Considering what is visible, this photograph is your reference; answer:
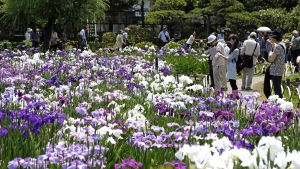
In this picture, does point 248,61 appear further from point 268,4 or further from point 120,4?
point 120,4

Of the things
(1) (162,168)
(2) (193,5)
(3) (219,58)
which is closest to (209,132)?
(1) (162,168)

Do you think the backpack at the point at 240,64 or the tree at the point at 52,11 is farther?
the tree at the point at 52,11

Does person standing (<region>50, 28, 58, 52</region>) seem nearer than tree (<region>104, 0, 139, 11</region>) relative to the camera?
Yes

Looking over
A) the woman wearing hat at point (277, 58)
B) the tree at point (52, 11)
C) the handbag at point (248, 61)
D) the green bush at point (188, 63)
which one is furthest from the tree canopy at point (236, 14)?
the woman wearing hat at point (277, 58)

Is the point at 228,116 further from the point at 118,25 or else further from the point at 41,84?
the point at 118,25

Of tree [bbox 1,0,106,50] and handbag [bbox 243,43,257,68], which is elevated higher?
tree [bbox 1,0,106,50]

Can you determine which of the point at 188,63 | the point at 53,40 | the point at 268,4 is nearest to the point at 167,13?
the point at 268,4

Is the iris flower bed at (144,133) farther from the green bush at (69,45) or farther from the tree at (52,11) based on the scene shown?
the green bush at (69,45)

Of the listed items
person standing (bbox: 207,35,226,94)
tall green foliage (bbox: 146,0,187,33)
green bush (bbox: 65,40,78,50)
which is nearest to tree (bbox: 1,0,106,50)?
green bush (bbox: 65,40,78,50)

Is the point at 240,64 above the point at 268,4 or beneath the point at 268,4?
beneath

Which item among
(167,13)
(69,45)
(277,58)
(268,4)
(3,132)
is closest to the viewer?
(3,132)

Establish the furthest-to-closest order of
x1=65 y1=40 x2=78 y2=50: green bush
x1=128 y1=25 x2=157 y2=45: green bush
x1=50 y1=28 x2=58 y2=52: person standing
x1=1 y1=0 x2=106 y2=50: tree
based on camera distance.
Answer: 1. x1=128 y1=25 x2=157 y2=45: green bush
2. x1=65 y1=40 x2=78 y2=50: green bush
3. x1=50 y1=28 x2=58 y2=52: person standing
4. x1=1 y1=0 x2=106 y2=50: tree

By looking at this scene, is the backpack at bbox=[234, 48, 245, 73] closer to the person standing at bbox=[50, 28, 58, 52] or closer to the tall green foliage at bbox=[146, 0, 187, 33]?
the person standing at bbox=[50, 28, 58, 52]

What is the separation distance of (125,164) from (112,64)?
7.27 m
